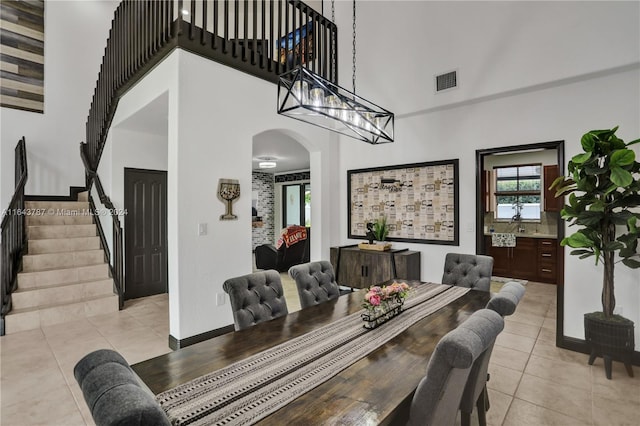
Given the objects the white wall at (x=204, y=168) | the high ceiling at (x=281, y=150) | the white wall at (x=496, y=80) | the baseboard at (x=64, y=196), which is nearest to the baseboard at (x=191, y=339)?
the white wall at (x=204, y=168)

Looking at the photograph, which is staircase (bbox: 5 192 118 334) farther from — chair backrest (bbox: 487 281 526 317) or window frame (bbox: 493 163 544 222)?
window frame (bbox: 493 163 544 222)

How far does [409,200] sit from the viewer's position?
4.88 m

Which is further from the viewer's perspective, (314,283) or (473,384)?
(314,283)

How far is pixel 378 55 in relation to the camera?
16.3 ft

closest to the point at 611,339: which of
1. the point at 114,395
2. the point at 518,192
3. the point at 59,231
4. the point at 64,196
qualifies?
the point at 114,395

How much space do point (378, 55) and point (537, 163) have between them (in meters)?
4.14

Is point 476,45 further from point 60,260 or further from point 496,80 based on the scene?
point 60,260

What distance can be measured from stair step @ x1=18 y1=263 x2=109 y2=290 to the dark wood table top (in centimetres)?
402

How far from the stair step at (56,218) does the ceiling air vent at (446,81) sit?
5762 millimetres

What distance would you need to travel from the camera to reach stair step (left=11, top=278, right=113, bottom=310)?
4109 millimetres

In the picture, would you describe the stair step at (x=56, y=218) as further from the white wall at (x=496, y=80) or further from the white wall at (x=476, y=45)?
the white wall at (x=476, y=45)

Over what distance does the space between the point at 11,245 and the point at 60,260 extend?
0.60 meters

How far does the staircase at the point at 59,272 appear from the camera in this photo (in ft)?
13.4

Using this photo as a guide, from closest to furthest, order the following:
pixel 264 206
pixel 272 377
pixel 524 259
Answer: pixel 272 377
pixel 524 259
pixel 264 206
